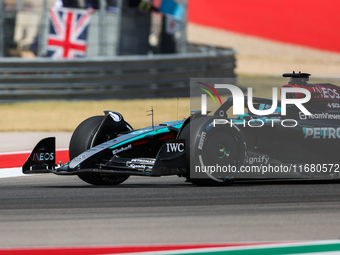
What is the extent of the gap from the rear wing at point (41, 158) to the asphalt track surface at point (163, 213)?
0.22m

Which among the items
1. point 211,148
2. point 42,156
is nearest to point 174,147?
point 211,148

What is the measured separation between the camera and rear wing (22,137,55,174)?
674 centimetres

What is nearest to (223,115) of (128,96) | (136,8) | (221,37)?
(128,96)

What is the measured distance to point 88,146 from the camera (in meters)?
7.01

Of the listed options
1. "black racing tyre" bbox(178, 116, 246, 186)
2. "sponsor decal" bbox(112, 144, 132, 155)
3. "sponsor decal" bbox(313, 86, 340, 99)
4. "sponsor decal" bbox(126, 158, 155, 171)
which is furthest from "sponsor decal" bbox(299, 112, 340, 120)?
"sponsor decal" bbox(112, 144, 132, 155)

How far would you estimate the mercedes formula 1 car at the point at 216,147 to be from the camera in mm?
6457

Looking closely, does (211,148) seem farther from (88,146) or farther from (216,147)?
(88,146)

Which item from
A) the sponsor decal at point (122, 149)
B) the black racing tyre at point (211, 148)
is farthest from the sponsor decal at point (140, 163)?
the black racing tyre at point (211, 148)

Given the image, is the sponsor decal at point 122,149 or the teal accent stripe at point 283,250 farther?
the sponsor decal at point 122,149

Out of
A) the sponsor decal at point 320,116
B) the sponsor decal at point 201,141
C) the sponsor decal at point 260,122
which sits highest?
the sponsor decal at point 320,116

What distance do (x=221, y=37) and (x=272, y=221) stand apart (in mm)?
41013

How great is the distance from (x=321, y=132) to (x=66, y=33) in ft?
38.9

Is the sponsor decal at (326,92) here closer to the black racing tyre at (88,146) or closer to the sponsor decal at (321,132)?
the sponsor decal at (321,132)

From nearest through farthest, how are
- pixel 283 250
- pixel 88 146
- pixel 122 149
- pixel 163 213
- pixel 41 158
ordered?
pixel 283 250, pixel 163 213, pixel 122 149, pixel 41 158, pixel 88 146
